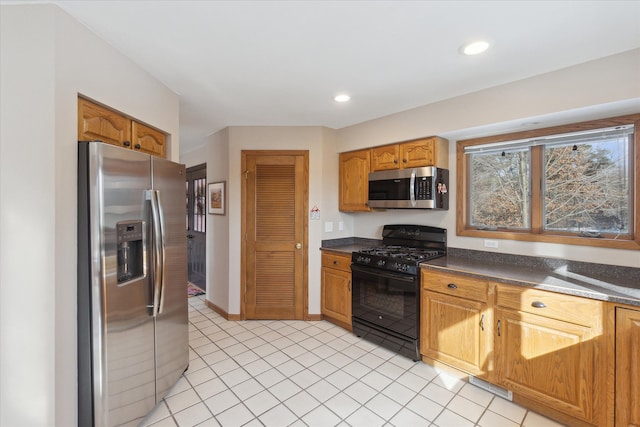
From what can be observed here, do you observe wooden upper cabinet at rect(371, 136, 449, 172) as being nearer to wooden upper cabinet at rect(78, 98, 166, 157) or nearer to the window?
the window

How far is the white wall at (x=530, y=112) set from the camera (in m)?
1.85

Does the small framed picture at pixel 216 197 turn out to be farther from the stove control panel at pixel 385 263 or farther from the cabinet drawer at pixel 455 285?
the cabinet drawer at pixel 455 285

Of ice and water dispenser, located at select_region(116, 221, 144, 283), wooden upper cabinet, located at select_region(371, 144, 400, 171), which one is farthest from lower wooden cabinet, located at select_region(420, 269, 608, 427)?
ice and water dispenser, located at select_region(116, 221, 144, 283)

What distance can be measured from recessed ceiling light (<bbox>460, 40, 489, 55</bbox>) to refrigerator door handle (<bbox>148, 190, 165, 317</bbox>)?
2208 mm

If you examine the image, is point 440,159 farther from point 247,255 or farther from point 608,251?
point 247,255

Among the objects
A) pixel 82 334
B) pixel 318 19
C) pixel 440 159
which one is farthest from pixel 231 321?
pixel 318 19

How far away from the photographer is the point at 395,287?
2686mm

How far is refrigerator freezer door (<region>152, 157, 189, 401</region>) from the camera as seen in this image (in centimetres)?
195

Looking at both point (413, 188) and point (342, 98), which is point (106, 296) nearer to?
point (342, 98)

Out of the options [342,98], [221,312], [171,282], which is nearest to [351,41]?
[342,98]

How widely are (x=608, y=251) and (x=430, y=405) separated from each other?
1741mm

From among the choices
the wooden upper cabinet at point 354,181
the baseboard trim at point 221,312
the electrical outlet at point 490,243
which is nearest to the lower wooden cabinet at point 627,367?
the electrical outlet at point 490,243

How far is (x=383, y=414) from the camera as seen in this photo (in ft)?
6.33

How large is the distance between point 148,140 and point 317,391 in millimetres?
2345
